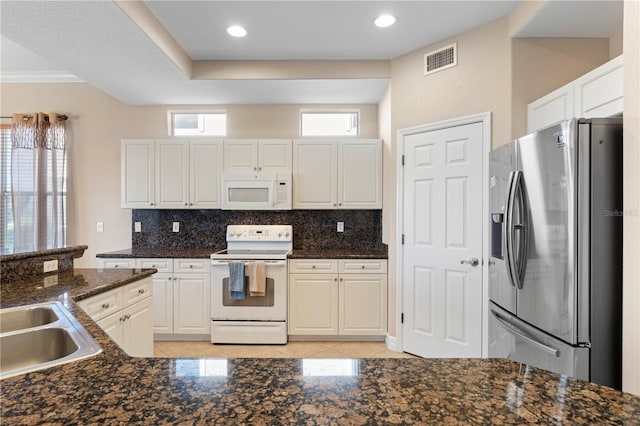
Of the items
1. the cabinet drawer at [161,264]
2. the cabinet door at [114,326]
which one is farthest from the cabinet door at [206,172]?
the cabinet door at [114,326]

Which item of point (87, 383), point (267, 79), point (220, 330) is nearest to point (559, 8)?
point (267, 79)

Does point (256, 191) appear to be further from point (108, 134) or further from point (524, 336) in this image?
point (524, 336)

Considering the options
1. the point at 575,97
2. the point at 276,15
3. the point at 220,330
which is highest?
the point at 276,15

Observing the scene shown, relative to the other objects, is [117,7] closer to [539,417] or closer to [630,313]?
[539,417]

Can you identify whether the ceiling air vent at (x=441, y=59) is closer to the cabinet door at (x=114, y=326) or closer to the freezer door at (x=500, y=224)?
the freezer door at (x=500, y=224)

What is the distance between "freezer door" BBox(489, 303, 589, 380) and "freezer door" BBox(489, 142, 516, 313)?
90 millimetres

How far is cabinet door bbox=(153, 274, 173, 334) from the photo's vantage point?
129 inches

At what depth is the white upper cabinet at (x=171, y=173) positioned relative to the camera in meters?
3.57

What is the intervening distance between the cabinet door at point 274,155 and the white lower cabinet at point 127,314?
1.73m

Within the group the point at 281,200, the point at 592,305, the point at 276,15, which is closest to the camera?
the point at 592,305

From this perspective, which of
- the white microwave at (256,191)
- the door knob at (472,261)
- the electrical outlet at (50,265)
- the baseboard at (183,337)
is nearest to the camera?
the electrical outlet at (50,265)

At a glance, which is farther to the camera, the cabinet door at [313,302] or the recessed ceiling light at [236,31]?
the cabinet door at [313,302]

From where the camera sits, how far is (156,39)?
245cm

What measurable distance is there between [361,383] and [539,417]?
1.20 feet
